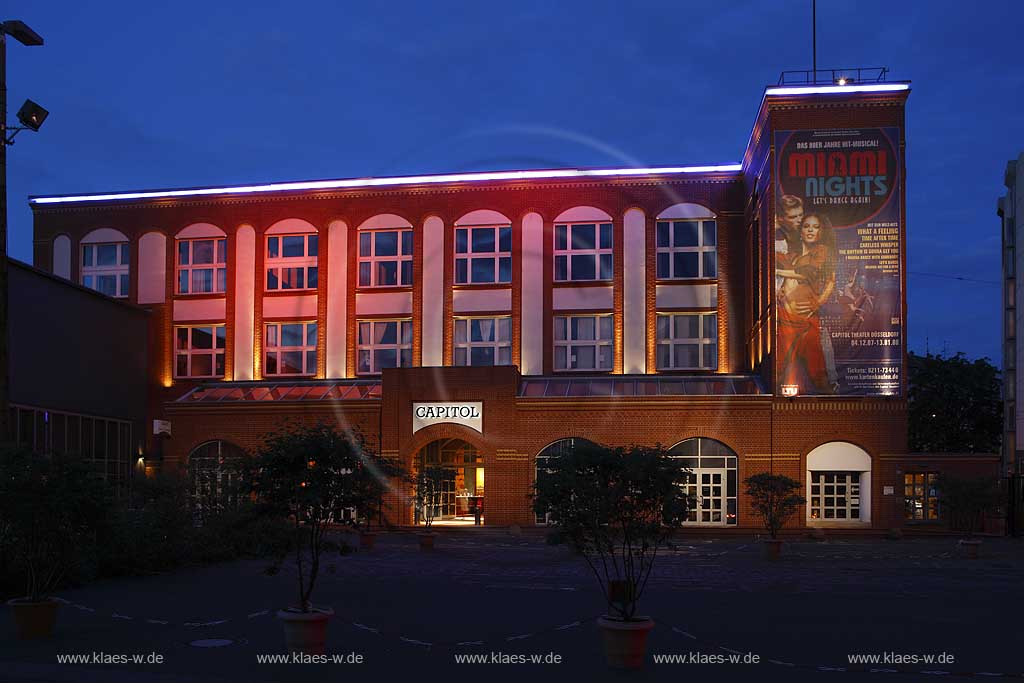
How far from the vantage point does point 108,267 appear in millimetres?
47812

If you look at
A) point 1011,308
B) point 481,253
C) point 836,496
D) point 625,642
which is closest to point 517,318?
point 481,253

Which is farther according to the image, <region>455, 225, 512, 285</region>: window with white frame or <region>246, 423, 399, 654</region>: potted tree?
<region>455, 225, 512, 285</region>: window with white frame

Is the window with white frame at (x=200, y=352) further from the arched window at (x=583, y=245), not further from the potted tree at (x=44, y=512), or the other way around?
the potted tree at (x=44, y=512)

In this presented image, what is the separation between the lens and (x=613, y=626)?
483 inches

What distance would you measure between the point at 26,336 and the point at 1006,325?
49.1 meters

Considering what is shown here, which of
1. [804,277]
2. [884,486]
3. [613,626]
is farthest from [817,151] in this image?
[613,626]

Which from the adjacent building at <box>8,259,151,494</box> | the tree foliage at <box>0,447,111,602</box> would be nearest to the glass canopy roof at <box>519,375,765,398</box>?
the adjacent building at <box>8,259,151,494</box>

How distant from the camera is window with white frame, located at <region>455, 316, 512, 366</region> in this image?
4481 centimetres

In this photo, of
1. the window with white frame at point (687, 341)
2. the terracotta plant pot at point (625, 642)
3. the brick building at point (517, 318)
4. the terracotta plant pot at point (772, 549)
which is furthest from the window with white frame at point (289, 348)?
the terracotta plant pot at point (625, 642)

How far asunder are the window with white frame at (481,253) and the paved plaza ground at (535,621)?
20719mm

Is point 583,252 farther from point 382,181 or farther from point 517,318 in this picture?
point 382,181

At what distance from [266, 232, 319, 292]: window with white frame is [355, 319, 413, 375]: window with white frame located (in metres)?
3.37

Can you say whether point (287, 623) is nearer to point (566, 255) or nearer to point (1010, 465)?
point (566, 255)

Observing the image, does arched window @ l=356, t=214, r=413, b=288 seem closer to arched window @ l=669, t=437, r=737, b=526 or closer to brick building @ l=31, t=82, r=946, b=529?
brick building @ l=31, t=82, r=946, b=529
